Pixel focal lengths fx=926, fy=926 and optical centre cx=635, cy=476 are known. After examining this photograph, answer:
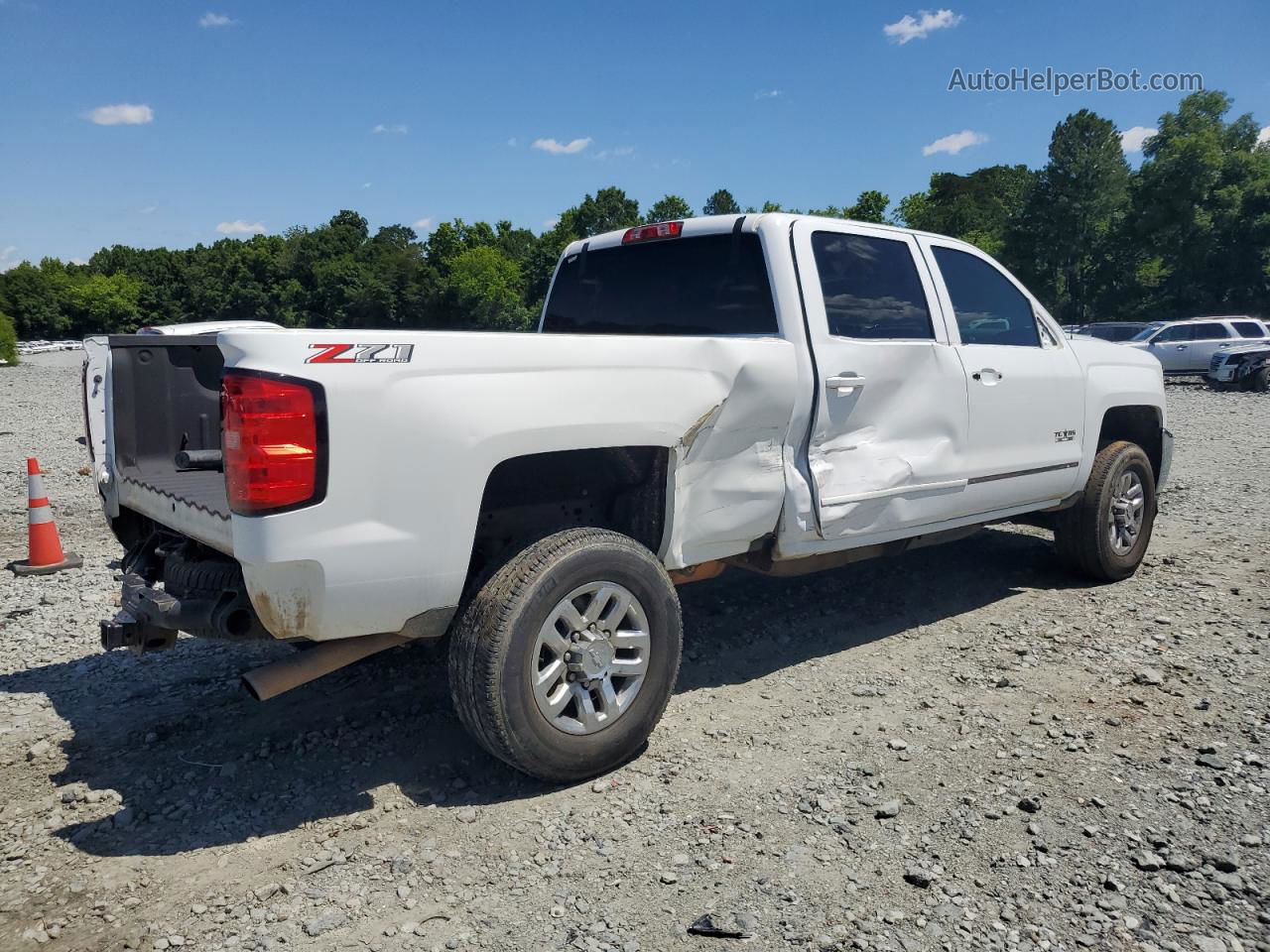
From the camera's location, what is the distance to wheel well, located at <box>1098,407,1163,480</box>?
6113 mm

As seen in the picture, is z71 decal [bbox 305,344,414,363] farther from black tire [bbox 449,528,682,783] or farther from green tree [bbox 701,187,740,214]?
green tree [bbox 701,187,740,214]

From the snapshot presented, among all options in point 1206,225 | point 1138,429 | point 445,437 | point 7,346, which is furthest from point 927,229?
point 445,437

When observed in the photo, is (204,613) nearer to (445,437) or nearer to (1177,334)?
(445,437)

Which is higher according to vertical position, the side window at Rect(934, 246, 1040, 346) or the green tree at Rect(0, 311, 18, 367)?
the green tree at Rect(0, 311, 18, 367)

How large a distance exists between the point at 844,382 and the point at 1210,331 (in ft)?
78.7

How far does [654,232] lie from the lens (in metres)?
4.58

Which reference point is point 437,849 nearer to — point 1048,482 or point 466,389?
point 466,389

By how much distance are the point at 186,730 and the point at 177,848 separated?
96 cm

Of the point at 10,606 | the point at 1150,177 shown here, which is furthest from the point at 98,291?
the point at 10,606

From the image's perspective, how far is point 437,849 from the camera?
9.75ft

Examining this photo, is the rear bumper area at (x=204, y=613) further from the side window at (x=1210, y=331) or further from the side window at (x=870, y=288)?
the side window at (x=1210, y=331)

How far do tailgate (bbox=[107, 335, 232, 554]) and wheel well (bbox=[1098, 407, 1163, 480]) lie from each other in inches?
208

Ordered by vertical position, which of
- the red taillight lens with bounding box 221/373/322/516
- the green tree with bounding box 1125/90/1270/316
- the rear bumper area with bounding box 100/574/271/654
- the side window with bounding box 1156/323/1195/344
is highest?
the green tree with bounding box 1125/90/1270/316

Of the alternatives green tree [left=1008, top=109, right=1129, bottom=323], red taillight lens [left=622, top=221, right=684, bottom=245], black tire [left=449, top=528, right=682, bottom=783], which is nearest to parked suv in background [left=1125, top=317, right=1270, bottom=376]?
red taillight lens [left=622, top=221, right=684, bottom=245]
